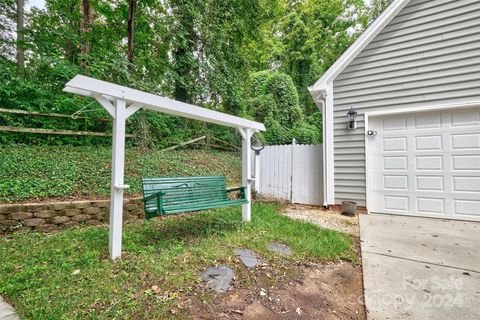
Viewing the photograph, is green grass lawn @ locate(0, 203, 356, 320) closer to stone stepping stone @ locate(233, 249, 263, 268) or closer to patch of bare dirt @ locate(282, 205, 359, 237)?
stone stepping stone @ locate(233, 249, 263, 268)

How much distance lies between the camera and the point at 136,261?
2.35 metres

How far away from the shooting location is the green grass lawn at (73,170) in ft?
12.1

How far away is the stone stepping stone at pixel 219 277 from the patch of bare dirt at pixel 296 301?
0.28 ft

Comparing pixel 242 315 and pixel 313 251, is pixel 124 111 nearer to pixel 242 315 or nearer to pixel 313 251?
pixel 242 315

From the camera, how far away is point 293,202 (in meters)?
5.96

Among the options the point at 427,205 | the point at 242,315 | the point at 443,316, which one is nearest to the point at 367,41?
the point at 427,205

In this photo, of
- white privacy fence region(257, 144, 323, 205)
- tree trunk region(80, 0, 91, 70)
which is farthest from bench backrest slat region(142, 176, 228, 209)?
tree trunk region(80, 0, 91, 70)

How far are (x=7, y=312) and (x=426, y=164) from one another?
6.22 m

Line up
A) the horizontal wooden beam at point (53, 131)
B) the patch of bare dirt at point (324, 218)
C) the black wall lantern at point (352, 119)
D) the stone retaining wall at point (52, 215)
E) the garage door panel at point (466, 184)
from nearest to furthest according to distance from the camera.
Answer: the stone retaining wall at point (52, 215), the patch of bare dirt at point (324, 218), the garage door panel at point (466, 184), the horizontal wooden beam at point (53, 131), the black wall lantern at point (352, 119)

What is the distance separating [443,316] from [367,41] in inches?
203

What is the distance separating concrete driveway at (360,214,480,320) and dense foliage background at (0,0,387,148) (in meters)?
5.84

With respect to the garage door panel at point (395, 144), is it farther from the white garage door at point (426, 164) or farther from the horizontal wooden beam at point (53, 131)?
the horizontal wooden beam at point (53, 131)

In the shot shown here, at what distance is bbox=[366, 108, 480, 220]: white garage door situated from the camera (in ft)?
13.8

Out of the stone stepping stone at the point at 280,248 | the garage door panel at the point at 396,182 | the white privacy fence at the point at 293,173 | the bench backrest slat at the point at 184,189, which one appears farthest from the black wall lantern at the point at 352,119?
the stone stepping stone at the point at 280,248
